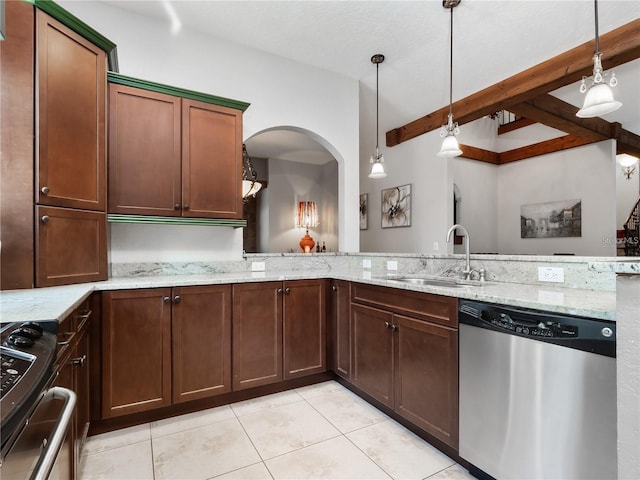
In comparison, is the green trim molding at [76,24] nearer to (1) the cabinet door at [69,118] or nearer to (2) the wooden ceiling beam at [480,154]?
(1) the cabinet door at [69,118]

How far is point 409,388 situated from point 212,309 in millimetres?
1375

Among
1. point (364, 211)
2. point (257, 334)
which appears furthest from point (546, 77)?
point (257, 334)

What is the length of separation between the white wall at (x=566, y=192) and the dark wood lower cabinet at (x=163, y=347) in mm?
6346

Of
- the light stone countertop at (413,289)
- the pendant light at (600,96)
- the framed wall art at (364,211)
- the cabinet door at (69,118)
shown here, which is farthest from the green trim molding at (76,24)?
the framed wall art at (364,211)

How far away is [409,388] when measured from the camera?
200 centimetres

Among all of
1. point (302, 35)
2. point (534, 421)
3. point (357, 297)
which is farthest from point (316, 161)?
point (534, 421)

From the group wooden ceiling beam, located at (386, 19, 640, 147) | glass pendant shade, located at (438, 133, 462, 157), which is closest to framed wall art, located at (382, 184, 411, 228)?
wooden ceiling beam, located at (386, 19, 640, 147)

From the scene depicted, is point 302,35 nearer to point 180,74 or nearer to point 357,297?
point 180,74

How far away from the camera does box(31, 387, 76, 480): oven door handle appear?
62 cm

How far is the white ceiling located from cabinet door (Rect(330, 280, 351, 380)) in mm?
2157

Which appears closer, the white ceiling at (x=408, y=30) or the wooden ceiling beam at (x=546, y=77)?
the white ceiling at (x=408, y=30)

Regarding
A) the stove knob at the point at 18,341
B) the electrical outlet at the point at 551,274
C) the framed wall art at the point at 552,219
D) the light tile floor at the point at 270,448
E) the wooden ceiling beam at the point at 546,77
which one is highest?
the wooden ceiling beam at the point at 546,77

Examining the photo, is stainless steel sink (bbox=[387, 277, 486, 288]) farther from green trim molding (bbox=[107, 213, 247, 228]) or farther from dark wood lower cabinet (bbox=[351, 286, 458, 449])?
green trim molding (bbox=[107, 213, 247, 228])

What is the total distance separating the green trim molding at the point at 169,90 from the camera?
2.27m
